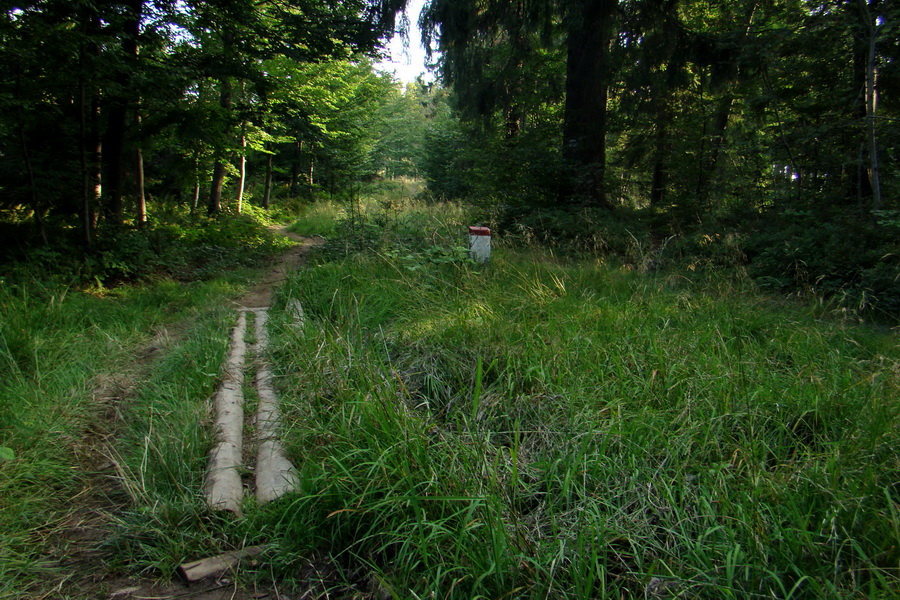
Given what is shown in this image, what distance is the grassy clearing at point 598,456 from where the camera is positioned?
1711 mm

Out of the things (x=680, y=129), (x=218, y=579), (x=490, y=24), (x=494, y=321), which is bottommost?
(x=218, y=579)

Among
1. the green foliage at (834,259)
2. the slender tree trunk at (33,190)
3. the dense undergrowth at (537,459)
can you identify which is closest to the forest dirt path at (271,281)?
the dense undergrowth at (537,459)

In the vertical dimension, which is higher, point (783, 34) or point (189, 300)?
point (783, 34)

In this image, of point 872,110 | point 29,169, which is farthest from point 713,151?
point 29,169

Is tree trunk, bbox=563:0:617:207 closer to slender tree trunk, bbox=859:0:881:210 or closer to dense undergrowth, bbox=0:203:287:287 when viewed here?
slender tree trunk, bbox=859:0:881:210

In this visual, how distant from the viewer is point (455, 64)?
32.9ft

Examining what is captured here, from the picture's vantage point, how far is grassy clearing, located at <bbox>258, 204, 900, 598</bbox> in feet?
5.61

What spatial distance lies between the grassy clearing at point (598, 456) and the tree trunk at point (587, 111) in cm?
602

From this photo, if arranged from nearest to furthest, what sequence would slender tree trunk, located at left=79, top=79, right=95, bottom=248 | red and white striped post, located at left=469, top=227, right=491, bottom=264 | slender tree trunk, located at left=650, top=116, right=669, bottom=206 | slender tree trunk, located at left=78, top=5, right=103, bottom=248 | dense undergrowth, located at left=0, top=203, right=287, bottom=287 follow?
red and white striped post, located at left=469, top=227, right=491, bottom=264 < slender tree trunk, located at left=78, top=5, right=103, bottom=248 < dense undergrowth, located at left=0, top=203, right=287, bottom=287 < slender tree trunk, located at left=79, top=79, right=95, bottom=248 < slender tree trunk, located at left=650, top=116, right=669, bottom=206

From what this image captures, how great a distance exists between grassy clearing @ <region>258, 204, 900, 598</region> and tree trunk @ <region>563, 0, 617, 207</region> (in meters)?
6.02

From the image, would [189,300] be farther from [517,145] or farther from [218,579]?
[517,145]

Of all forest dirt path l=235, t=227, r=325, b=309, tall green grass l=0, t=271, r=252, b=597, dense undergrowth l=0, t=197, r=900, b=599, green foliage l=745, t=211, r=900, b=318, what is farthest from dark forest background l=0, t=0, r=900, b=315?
dense undergrowth l=0, t=197, r=900, b=599

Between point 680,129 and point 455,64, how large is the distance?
5.78 metres

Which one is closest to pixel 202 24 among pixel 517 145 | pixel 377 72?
pixel 517 145
